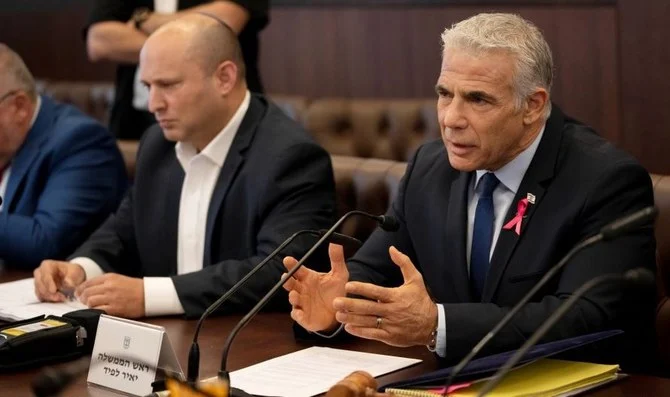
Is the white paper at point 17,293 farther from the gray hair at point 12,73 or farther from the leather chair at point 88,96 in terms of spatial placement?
the leather chair at point 88,96

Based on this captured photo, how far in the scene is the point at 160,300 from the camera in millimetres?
3277

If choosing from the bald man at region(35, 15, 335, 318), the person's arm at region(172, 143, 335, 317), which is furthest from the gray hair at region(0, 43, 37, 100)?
the person's arm at region(172, 143, 335, 317)

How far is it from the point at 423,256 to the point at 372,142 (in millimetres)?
2443

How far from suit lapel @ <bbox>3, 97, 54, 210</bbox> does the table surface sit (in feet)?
4.54

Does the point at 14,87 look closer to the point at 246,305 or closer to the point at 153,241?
the point at 153,241

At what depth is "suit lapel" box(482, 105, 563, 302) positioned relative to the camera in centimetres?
290

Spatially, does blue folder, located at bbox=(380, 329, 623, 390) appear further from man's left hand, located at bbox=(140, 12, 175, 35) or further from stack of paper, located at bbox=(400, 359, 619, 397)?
man's left hand, located at bbox=(140, 12, 175, 35)

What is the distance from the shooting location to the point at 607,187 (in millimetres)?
2844

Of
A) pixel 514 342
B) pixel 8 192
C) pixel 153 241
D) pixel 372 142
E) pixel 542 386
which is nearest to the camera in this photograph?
pixel 542 386

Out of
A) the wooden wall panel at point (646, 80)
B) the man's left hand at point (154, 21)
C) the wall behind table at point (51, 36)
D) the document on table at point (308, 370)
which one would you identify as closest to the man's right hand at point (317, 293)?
the document on table at point (308, 370)

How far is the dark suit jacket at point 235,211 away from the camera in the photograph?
344 centimetres

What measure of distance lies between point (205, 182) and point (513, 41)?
1.30 meters

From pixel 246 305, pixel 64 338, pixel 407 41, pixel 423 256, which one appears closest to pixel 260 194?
pixel 246 305

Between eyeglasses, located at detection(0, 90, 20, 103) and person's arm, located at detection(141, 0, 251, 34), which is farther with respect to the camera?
person's arm, located at detection(141, 0, 251, 34)
